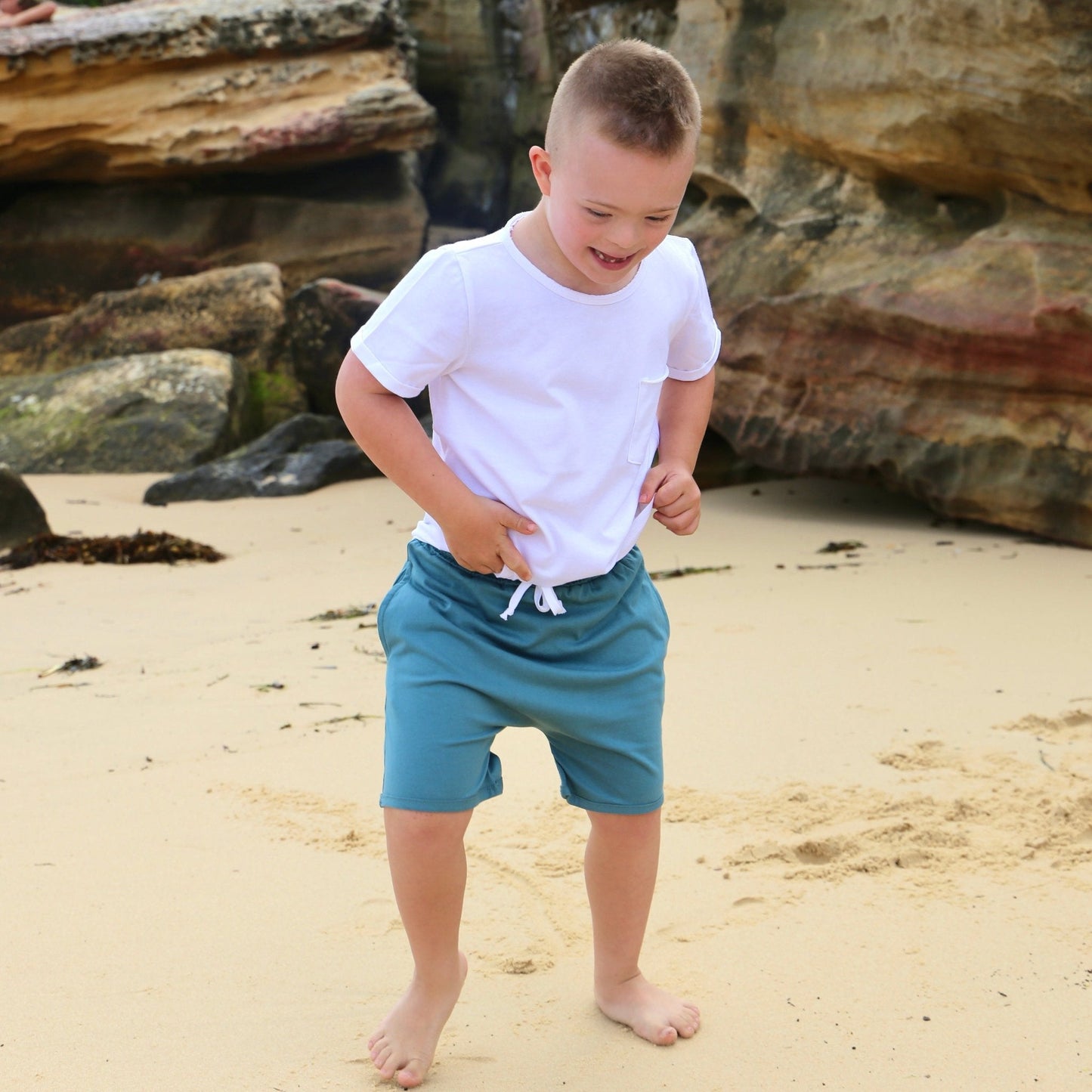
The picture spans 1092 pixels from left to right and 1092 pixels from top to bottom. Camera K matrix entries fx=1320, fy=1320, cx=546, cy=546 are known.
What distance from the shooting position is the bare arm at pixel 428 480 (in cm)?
178

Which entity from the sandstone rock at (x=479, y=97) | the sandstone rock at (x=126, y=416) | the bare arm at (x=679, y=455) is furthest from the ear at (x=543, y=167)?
the sandstone rock at (x=479, y=97)

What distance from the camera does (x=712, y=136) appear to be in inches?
230

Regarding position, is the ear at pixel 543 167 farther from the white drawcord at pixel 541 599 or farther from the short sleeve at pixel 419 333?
the white drawcord at pixel 541 599

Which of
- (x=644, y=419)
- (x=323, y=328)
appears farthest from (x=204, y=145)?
(x=644, y=419)

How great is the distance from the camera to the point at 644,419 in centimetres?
192

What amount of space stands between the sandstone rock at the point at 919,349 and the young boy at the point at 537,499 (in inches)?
126

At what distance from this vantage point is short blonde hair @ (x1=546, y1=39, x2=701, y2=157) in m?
1.69

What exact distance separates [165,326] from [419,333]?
769 cm

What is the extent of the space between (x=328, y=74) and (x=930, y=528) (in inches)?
250

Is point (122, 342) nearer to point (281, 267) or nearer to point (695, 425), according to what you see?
point (281, 267)

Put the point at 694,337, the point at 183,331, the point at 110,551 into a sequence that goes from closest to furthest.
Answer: the point at 694,337
the point at 110,551
the point at 183,331

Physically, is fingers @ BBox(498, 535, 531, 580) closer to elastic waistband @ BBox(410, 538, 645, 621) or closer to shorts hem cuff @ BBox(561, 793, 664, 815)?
elastic waistband @ BBox(410, 538, 645, 621)

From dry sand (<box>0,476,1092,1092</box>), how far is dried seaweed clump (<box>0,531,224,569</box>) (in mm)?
1108

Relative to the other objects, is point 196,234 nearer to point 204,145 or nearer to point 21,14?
point 204,145
